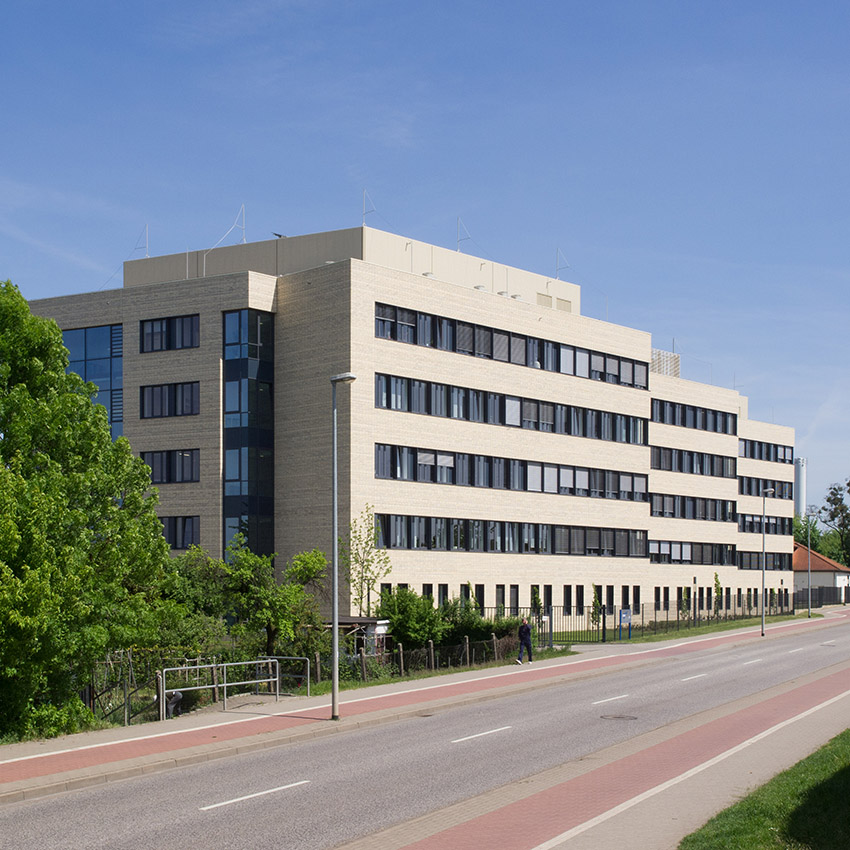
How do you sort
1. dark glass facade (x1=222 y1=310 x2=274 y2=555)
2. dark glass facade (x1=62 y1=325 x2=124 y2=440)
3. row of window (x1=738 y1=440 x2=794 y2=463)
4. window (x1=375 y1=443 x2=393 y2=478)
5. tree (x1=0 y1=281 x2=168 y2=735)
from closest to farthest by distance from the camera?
tree (x1=0 y1=281 x2=168 y2=735) → window (x1=375 y1=443 x2=393 y2=478) → dark glass facade (x1=222 y1=310 x2=274 y2=555) → dark glass facade (x1=62 y1=325 x2=124 y2=440) → row of window (x1=738 y1=440 x2=794 y2=463)

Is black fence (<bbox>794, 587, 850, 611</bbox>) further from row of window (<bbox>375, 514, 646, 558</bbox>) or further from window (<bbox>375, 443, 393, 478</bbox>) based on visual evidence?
window (<bbox>375, 443, 393, 478</bbox>)

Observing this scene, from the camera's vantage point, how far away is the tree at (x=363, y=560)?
1804 inches

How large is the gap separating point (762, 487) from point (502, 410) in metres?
43.1

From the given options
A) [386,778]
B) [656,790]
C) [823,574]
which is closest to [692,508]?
[823,574]

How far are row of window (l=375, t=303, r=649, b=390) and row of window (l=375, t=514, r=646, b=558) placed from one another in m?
7.90

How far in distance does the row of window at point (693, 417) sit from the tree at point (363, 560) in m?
32.8

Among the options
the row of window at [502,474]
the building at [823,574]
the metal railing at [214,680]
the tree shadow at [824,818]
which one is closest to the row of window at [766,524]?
the building at [823,574]

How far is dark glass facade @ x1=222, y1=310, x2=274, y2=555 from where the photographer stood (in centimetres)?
4862

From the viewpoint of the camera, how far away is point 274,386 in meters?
50.2

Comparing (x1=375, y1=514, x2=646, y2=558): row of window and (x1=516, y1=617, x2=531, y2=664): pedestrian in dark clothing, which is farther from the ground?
(x1=375, y1=514, x2=646, y2=558): row of window

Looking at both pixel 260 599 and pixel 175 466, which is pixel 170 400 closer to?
pixel 175 466

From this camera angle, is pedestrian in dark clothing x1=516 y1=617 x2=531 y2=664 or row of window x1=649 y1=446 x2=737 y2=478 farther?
row of window x1=649 y1=446 x2=737 y2=478

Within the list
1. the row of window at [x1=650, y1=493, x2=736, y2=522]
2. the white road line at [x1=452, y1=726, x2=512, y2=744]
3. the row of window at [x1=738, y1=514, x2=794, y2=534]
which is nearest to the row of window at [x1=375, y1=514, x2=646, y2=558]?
the row of window at [x1=650, y1=493, x2=736, y2=522]

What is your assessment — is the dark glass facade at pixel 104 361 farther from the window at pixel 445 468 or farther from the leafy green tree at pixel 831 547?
the leafy green tree at pixel 831 547
